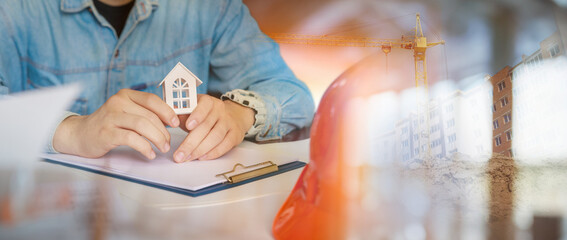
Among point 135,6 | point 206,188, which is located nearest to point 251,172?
point 206,188

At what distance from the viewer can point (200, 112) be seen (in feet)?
1.16

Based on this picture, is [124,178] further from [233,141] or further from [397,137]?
[397,137]

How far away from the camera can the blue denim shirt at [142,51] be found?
40 centimetres

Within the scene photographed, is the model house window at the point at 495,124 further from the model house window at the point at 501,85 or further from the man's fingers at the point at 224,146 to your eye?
the man's fingers at the point at 224,146

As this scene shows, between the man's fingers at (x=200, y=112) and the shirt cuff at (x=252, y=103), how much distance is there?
0.04m

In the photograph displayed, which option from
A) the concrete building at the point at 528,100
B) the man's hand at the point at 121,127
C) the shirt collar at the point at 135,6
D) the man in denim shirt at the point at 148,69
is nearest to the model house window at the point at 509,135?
the concrete building at the point at 528,100

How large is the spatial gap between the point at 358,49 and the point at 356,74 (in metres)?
0.08

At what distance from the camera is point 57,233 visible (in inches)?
8.3

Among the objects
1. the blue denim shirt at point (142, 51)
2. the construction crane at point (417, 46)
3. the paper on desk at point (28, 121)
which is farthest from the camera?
the blue denim shirt at point (142, 51)

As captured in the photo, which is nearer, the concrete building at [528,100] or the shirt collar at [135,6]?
the concrete building at [528,100]

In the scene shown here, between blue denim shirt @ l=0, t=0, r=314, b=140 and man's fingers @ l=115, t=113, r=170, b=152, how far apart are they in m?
0.05

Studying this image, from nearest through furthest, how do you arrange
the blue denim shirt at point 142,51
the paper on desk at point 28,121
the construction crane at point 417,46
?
the paper on desk at point 28,121 < the construction crane at point 417,46 < the blue denim shirt at point 142,51

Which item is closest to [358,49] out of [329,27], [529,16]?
[329,27]

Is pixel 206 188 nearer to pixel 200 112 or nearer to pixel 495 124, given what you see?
pixel 200 112
